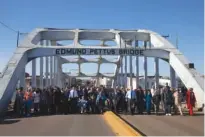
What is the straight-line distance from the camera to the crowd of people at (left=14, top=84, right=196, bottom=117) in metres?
19.1

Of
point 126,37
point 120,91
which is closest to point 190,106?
point 120,91

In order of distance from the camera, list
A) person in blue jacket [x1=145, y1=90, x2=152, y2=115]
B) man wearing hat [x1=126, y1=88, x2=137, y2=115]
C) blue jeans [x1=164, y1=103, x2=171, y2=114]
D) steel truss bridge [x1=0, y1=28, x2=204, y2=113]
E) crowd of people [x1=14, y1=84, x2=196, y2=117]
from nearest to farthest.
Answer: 1. blue jeans [x1=164, y1=103, x2=171, y2=114]
2. crowd of people [x1=14, y1=84, x2=196, y2=117]
3. person in blue jacket [x1=145, y1=90, x2=152, y2=115]
4. man wearing hat [x1=126, y1=88, x2=137, y2=115]
5. steel truss bridge [x1=0, y1=28, x2=204, y2=113]

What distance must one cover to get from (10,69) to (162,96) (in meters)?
8.47

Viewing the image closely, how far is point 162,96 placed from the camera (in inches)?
765

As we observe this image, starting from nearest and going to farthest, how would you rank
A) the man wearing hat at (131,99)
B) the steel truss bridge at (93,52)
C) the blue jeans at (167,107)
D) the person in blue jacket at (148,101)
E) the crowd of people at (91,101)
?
the blue jeans at (167,107) → the crowd of people at (91,101) → the person in blue jacket at (148,101) → the man wearing hat at (131,99) → the steel truss bridge at (93,52)

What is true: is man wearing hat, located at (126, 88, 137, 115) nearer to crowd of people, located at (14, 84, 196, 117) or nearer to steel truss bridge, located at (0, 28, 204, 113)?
crowd of people, located at (14, 84, 196, 117)

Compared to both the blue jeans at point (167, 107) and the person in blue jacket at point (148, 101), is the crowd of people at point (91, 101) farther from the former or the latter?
the blue jeans at point (167, 107)

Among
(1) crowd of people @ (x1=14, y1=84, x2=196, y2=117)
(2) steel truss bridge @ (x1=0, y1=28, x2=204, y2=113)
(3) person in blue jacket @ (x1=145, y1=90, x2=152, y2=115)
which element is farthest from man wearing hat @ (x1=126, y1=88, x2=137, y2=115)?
(2) steel truss bridge @ (x1=0, y1=28, x2=204, y2=113)

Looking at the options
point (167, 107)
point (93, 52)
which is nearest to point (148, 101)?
point (167, 107)

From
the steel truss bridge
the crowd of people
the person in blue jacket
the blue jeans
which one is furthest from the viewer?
the steel truss bridge

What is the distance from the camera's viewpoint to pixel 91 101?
20.1 m

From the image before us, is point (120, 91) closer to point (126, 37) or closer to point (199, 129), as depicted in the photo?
point (199, 129)

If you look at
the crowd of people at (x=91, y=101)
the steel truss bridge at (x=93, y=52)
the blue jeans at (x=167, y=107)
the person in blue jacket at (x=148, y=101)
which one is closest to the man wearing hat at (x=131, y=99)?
the crowd of people at (x=91, y=101)

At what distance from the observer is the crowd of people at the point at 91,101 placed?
1914 cm
